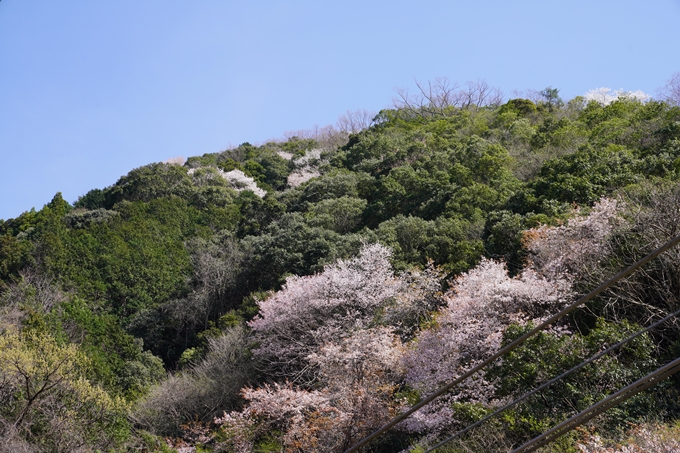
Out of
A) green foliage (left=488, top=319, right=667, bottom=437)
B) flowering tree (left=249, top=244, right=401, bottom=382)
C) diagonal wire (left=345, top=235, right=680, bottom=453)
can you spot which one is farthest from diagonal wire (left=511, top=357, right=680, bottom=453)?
flowering tree (left=249, top=244, right=401, bottom=382)

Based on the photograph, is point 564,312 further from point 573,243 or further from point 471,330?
point 573,243

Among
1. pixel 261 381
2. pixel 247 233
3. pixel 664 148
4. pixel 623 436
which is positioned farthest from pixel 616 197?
pixel 247 233

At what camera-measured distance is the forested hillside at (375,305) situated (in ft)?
34.6

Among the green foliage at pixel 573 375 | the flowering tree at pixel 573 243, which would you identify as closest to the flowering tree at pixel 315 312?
the flowering tree at pixel 573 243

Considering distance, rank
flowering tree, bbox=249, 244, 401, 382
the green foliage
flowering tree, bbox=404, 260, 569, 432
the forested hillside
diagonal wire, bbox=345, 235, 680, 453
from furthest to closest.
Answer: flowering tree, bbox=249, 244, 401, 382 < flowering tree, bbox=404, 260, 569, 432 < the forested hillside < the green foliage < diagonal wire, bbox=345, 235, 680, 453

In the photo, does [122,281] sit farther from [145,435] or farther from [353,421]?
[353,421]

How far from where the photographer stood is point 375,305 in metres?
17.3

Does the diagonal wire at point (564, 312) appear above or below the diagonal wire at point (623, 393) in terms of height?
above

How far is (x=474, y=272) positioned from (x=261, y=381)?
666cm

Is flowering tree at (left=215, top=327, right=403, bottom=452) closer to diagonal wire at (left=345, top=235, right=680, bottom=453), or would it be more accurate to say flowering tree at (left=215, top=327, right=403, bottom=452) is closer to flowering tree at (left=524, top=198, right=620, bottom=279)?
flowering tree at (left=524, top=198, right=620, bottom=279)

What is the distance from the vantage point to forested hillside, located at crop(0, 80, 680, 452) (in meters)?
10.5

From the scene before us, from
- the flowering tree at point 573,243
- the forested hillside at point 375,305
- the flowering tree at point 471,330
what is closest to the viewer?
the forested hillside at point 375,305

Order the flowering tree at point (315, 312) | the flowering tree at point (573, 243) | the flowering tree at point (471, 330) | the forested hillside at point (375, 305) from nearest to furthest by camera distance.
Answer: the forested hillside at point (375, 305), the flowering tree at point (471, 330), the flowering tree at point (573, 243), the flowering tree at point (315, 312)

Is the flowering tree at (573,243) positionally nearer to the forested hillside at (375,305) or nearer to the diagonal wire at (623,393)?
the forested hillside at (375,305)
